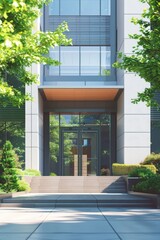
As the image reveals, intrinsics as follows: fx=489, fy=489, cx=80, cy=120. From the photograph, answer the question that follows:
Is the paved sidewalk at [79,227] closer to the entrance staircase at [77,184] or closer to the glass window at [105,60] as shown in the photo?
the entrance staircase at [77,184]

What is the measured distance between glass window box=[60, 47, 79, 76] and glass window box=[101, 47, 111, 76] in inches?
74.2

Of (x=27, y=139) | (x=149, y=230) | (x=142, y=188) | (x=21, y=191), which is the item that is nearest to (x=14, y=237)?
(x=149, y=230)

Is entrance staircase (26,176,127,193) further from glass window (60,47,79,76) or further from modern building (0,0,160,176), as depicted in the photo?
glass window (60,47,79,76)

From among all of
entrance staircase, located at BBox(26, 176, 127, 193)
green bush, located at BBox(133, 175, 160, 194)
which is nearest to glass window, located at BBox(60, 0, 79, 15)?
entrance staircase, located at BBox(26, 176, 127, 193)

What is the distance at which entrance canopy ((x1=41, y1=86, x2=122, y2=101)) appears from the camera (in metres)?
34.2

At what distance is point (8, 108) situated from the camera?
119 feet

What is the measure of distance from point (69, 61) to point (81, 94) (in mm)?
2792

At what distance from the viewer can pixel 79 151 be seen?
37.5 meters

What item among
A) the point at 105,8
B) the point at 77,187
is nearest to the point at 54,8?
the point at 105,8

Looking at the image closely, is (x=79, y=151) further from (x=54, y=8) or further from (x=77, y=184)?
(x=54, y=8)

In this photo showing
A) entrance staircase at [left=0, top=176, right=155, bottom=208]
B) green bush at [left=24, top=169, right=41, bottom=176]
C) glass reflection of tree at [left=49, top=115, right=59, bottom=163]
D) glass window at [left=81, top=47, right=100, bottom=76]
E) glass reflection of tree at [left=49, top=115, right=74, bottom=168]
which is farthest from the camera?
glass reflection of tree at [left=49, top=115, right=59, bottom=163]

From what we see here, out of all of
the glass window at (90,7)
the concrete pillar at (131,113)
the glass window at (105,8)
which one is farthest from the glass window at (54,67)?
the concrete pillar at (131,113)

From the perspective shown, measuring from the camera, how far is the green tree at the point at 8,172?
2569cm

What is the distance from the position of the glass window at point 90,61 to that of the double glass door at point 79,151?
182 inches
